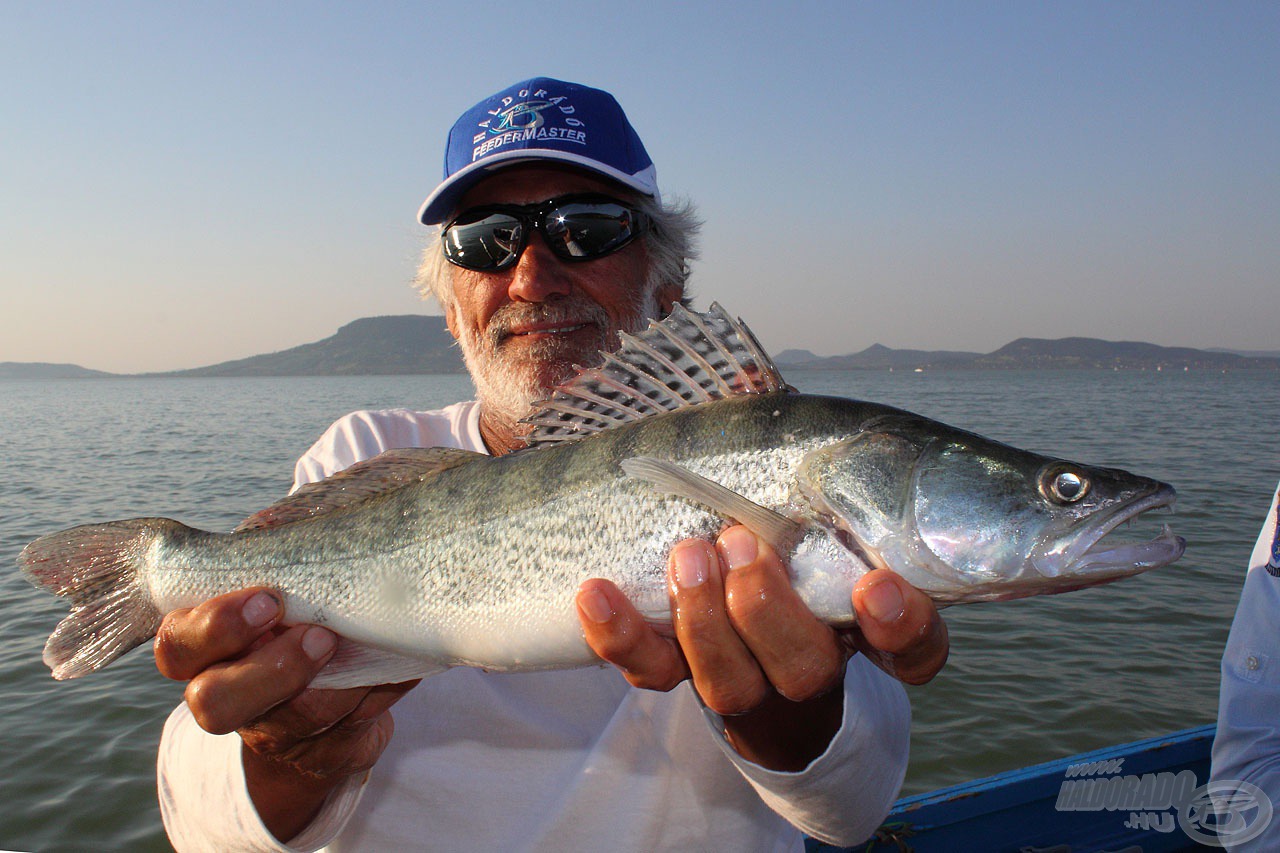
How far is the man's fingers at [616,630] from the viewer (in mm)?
2264

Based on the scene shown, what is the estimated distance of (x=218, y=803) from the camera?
278 cm

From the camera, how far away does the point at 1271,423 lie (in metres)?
38.4

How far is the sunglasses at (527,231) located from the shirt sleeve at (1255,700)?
11.1ft

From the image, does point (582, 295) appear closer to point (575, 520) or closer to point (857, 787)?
point (575, 520)

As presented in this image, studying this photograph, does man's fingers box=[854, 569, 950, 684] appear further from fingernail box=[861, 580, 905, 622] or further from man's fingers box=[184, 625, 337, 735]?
man's fingers box=[184, 625, 337, 735]

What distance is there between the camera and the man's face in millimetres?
3973

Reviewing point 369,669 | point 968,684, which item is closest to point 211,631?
point 369,669

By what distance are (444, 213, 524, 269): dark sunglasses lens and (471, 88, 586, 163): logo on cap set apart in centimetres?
34

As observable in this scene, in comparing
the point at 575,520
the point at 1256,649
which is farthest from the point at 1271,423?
the point at 575,520

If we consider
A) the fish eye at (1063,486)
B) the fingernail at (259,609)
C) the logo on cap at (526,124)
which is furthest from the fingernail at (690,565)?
the logo on cap at (526,124)

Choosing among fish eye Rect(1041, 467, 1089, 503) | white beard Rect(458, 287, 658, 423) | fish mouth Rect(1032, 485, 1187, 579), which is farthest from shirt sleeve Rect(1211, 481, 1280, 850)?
white beard Rect(458, 287, 658, 423)

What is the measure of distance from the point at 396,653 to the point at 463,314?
227cm

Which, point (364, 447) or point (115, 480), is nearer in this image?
point (364, 447)

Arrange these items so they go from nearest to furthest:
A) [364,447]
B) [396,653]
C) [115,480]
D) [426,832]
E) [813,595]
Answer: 1. [813,595]
2. [396,653]
3. [426,832]
4. [364,447]
5. [115,480]
